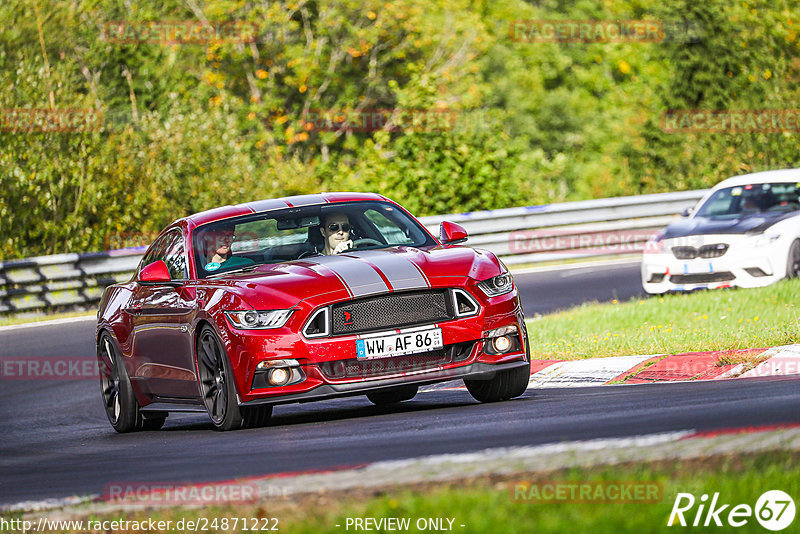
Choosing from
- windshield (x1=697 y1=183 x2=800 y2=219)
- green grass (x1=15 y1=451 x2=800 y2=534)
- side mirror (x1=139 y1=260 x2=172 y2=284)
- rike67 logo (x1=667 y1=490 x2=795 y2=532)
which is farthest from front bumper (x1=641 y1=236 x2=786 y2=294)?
rike67 logo (x1=667 y1=490 x2=795 y2=532)

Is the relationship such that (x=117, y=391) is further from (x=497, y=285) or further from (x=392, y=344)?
(x=497, y=285)

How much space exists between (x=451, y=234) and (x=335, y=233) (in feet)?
2.79

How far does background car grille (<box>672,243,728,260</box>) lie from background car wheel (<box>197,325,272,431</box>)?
8014 mm

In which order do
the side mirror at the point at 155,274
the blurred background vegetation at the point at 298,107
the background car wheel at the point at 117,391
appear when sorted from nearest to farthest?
1. the side mirror at the point at 155,274
2. the background car wheel at the point at 117,391
3. the blurred background vegetation at the point at 298,107

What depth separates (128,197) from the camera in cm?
2344

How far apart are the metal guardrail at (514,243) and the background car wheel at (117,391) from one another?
8457 millimetres

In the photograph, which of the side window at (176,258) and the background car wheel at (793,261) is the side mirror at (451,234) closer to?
the side window at (176,258)

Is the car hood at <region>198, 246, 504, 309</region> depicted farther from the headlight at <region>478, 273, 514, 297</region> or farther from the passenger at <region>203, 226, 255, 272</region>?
the passenger at <region>203, 226, 255, 272</region>

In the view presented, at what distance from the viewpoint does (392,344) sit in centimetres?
853

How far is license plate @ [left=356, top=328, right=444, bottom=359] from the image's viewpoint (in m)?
8.51

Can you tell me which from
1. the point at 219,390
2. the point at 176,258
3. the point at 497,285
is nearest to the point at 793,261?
the point at 497,285

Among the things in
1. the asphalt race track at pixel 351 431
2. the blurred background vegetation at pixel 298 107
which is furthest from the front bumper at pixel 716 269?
the blurred background vegetation at pixel 298 107

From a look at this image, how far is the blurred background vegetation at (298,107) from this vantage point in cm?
2281

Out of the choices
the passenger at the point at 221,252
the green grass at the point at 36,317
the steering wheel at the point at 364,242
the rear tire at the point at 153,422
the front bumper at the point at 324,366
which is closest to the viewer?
the front bumper at the point at 324,366
